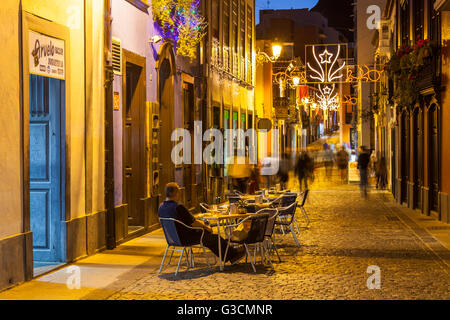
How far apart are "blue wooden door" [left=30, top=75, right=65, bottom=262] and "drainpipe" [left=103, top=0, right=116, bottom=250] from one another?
1692mm

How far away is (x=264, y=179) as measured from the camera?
102 feet

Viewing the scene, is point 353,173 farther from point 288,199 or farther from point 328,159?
point 288,199

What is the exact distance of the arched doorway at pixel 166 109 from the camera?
1733cm

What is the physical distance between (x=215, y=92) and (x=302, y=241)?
37.3 ft

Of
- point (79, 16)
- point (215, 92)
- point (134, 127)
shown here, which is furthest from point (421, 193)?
point (79, 16)

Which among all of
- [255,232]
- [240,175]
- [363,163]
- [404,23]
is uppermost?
[404,23]

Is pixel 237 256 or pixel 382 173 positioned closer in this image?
pixel 237 256

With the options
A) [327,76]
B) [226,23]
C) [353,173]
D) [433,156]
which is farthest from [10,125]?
[353,173]

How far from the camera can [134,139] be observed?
15383 mm

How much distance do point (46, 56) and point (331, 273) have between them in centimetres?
536

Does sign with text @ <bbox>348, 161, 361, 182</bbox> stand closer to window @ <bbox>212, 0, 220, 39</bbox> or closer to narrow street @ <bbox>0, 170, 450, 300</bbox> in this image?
window @ <bbox>212, 0, 220, 39</bbox>

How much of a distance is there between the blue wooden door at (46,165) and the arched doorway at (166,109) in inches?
239

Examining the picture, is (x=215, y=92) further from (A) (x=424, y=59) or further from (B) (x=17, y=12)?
(B) (x=17, y=12)

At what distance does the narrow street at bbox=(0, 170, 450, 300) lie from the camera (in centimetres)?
864
